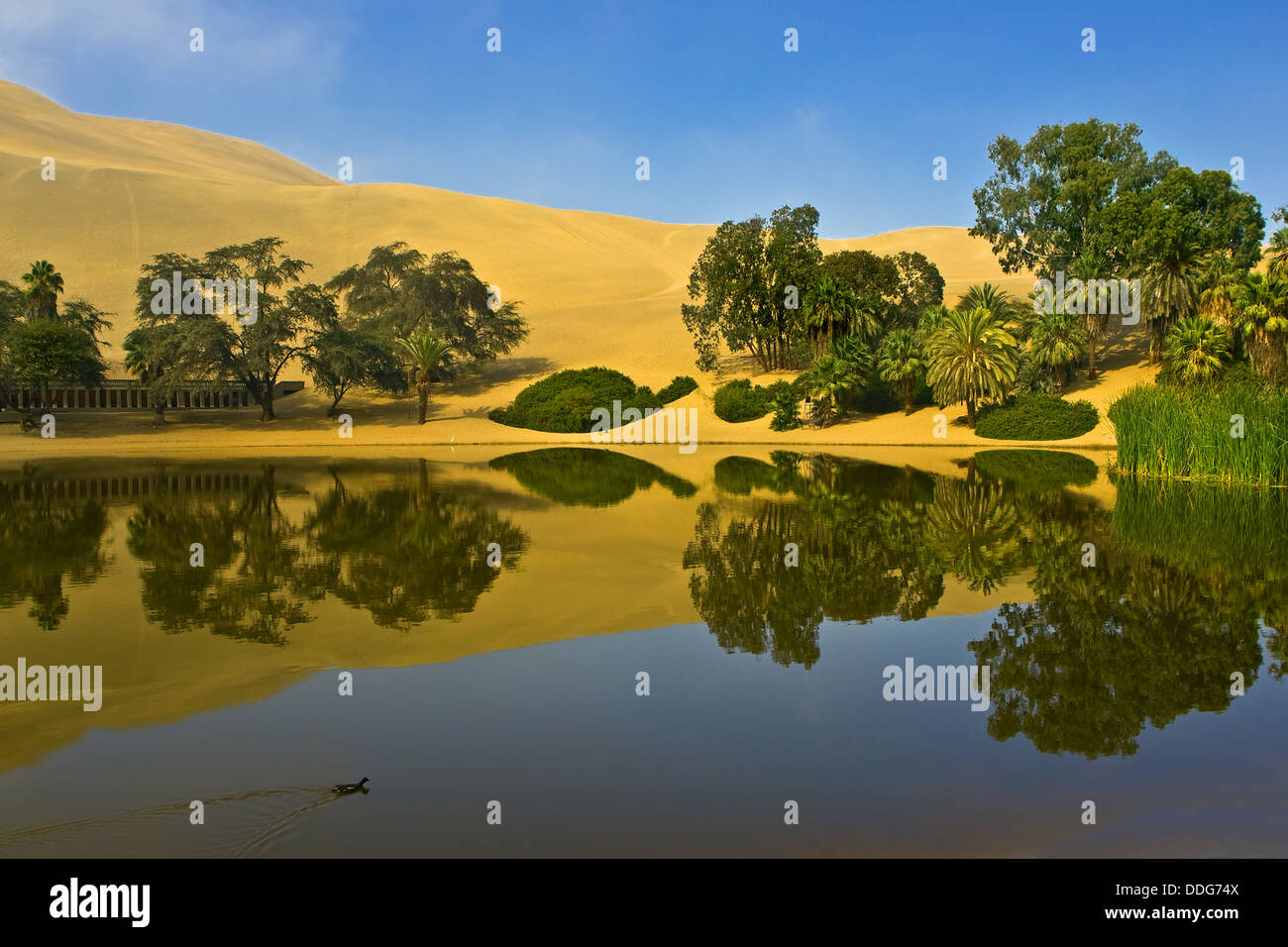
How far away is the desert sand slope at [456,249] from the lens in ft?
185

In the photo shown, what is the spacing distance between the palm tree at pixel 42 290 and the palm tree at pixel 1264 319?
54.2m

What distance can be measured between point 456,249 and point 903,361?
6651 cm

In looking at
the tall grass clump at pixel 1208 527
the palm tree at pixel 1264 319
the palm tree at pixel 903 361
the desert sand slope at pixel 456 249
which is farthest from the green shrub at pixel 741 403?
the tall grass clump at pixel 1208 527

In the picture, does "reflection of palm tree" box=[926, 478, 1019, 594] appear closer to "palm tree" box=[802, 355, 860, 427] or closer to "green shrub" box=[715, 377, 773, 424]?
"palm tree" box=[802, 355, 860, 427]

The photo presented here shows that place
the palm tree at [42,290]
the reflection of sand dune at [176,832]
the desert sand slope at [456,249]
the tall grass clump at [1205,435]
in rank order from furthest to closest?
the desert sand slope at [456,249] → the palm tree at [42,290] → the tall grass clump at [1205,435] → the reflection of sand dune at [176,832]

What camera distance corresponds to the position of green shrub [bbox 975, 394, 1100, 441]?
42.2 meters

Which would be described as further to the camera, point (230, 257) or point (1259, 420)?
point (230, 257)

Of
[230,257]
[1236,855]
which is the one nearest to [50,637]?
[1236,855]

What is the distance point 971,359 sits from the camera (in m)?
41.9

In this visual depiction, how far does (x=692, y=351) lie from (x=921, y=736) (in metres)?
57.9

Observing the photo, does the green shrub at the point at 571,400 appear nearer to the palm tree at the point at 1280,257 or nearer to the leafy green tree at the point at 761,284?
the leafy green tree at the point at 761,284

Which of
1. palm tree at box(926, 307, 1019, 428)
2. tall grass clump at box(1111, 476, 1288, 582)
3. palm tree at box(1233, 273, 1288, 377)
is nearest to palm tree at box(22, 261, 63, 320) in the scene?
palm tree at box(926, 307, 1019, 428)

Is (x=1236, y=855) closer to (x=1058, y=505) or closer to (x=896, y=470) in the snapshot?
(x=1058, y=505)
